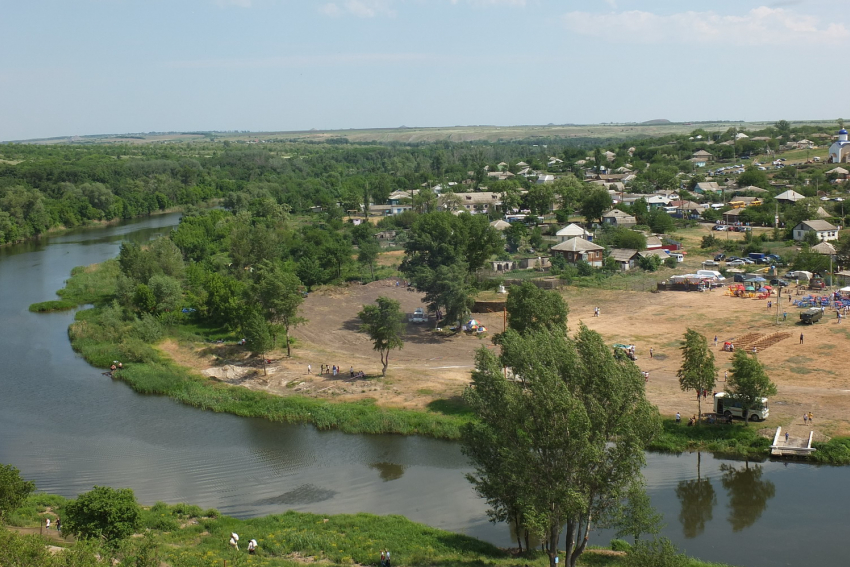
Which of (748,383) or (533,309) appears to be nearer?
(748,383)

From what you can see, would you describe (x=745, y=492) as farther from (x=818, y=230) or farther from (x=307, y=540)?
(x=818, y=230)

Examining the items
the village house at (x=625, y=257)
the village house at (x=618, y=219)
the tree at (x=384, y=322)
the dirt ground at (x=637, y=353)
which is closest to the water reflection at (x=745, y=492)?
the dirt ground at (x=637, y=353)

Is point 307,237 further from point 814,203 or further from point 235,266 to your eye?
point 814,203

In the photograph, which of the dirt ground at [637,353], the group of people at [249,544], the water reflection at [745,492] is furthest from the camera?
the dirt ground at [637,353]

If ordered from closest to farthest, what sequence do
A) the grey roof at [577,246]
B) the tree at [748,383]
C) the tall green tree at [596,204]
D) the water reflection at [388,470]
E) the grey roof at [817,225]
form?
the water reflection at [388,470], the tree at [748,383], the grey roof at [577,246], the grey roof at [817,225], the tall green tree at [596,204]

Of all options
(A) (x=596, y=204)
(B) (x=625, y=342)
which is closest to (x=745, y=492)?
(B) (x=625, y=342)

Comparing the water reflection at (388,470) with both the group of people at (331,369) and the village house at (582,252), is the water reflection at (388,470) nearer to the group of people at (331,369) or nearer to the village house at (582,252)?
the group of people at (331,369)

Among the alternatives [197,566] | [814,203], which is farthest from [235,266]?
[814,203]
